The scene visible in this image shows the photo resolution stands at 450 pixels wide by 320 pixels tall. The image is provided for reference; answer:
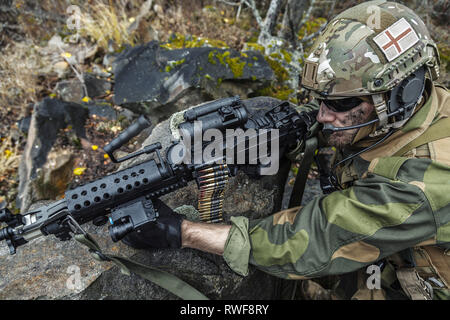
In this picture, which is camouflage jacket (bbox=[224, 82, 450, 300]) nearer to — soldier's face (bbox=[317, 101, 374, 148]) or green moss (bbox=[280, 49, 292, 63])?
soldier's face (bbox=[317, 101, 374, 148])

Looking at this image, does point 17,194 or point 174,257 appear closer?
point 174,257

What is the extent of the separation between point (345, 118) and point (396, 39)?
30.2 inches

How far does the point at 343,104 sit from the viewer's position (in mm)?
2750

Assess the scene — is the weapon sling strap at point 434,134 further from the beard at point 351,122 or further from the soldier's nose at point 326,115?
the soldier's nose at point 326,115

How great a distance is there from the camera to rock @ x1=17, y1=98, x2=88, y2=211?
17.4ft

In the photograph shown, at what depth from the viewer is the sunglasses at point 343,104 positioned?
271 cm

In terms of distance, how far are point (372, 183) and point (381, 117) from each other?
0.63 meters

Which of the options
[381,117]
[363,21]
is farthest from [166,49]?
[381,117]

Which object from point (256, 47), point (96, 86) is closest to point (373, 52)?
point (256, 47)

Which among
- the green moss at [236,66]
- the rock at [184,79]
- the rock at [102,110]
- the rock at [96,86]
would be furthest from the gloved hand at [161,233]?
the rock at [96,86]

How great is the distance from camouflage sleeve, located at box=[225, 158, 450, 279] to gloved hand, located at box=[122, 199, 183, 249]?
2.62 ft
